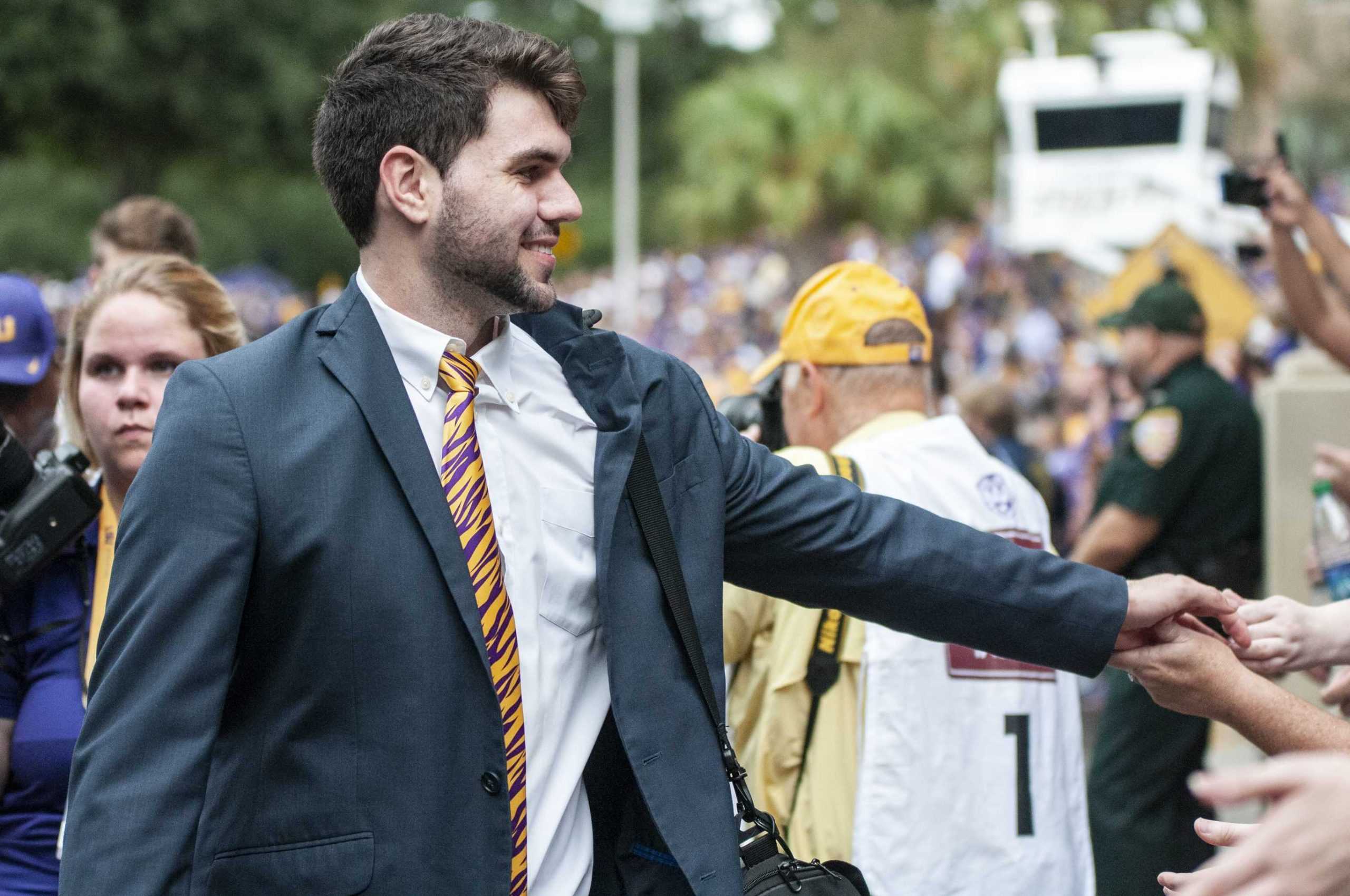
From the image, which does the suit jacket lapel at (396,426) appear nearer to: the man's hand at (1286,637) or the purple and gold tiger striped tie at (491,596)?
the purple and gold tiger striped tie at (491,596)

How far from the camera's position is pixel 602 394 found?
257 centimetres

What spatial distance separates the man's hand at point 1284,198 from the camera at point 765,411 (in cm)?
231

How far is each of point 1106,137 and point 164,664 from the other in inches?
903

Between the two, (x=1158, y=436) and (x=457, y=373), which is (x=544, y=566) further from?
(x=1158, y=436)

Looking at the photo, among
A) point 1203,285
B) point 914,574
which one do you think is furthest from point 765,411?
point 1203,285

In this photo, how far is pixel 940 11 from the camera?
40469 mm

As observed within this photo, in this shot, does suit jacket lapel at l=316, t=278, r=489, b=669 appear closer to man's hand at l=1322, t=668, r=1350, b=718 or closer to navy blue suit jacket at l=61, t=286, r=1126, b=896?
navy blue suit jacket at l=61, t=286, r=1126, b=896

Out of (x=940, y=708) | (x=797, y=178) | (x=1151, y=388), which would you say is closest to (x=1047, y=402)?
(x=1151, y=388)

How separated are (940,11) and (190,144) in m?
22.5

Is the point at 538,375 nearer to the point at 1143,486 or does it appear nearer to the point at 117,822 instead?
the point at 117,822

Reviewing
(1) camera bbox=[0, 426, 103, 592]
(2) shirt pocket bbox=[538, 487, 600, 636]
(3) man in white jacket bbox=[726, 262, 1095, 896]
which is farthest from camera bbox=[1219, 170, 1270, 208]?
(1) camera bbox=[0, 426, 103, 592]

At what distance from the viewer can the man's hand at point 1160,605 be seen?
286 cm

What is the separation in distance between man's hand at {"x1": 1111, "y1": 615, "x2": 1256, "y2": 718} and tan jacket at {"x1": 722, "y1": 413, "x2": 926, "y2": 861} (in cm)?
85

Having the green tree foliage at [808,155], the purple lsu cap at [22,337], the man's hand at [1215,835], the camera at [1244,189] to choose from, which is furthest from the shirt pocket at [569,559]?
the green tree foliage at [808,155]
